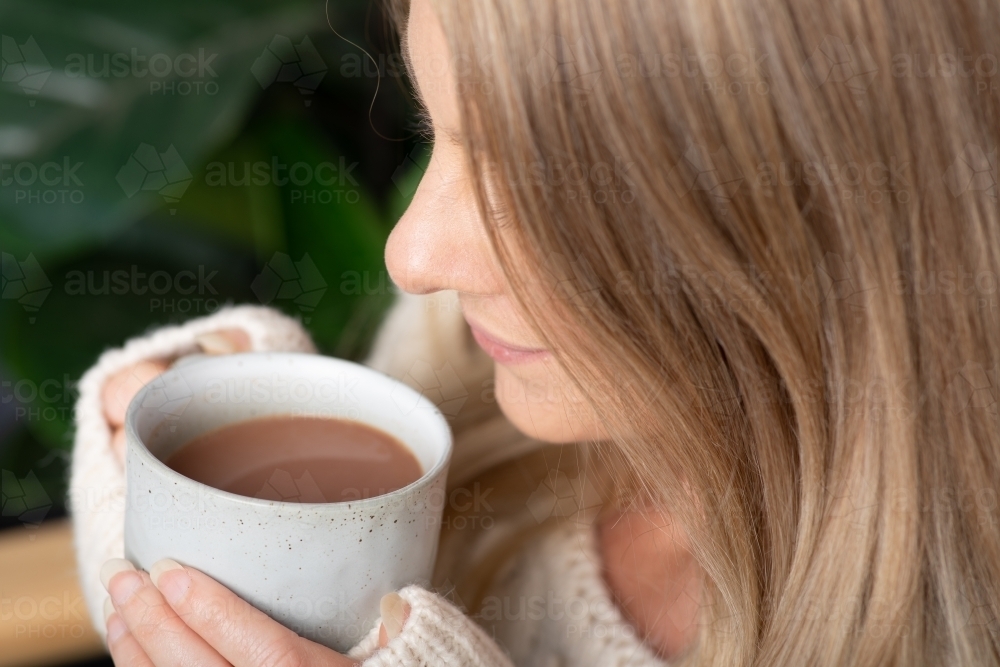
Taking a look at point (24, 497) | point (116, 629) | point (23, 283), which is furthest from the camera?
point (24, 497)

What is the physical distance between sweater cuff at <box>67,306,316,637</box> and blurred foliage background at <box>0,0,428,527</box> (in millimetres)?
174

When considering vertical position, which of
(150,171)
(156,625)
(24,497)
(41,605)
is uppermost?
(150,171)

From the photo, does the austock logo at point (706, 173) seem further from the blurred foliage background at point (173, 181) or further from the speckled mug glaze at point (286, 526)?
the blurred foliage background at point (173, 181)

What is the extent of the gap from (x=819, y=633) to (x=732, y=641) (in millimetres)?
53

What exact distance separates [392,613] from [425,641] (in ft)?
0.08

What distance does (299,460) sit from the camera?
1.63 feet

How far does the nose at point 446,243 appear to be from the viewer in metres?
0.44

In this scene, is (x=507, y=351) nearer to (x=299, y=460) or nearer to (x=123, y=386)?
(x=299, y=460)

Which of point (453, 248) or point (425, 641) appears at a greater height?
point (453, 248)

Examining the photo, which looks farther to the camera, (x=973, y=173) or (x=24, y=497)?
(x=24, y=497)

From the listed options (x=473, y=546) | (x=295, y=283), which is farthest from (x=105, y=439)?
(x=295, y=283)

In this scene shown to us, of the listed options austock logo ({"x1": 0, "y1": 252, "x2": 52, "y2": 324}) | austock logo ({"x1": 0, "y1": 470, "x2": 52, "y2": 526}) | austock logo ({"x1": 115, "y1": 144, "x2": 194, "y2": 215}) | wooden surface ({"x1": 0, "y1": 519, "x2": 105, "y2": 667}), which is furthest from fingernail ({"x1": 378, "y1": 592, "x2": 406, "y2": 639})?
austock logo ({"x1": 0, "y1": 470, "x2": 52, "y2": 526})

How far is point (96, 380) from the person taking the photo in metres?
0.62

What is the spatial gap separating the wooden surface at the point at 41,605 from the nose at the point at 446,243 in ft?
1.30
